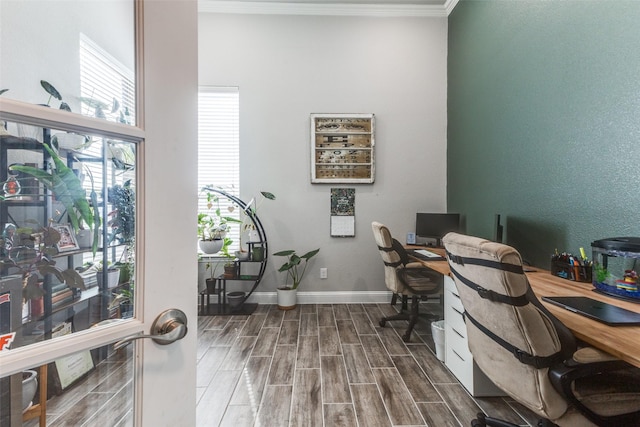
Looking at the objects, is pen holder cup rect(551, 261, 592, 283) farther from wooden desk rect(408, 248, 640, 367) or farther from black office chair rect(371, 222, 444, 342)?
black office chair rect(371, 222, 444, 342)

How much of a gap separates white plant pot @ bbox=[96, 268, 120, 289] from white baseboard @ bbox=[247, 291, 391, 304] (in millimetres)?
3067

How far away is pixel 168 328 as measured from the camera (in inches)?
25.5

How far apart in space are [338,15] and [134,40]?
3.64m

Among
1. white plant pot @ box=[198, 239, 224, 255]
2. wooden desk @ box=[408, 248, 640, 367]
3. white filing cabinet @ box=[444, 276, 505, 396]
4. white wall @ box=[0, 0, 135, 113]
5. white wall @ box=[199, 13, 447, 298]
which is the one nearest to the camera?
white wall @ box=[0, 0, 135, 113]

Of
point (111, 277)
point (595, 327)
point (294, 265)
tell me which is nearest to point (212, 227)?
point (294, 265)

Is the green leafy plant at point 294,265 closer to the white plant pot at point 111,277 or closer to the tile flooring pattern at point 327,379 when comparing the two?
the tile flooring pattern at point 327,379

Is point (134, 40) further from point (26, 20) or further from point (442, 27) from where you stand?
point (442, 27)

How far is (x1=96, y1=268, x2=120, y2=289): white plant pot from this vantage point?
60 centimetres

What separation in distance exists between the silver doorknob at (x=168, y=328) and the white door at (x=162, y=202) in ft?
0.04

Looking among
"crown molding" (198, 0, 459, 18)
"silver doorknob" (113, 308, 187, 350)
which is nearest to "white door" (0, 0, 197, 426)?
"silver doorknob" (113, 308, 187, 350)

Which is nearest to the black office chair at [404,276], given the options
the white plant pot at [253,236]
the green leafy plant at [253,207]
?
the green leafy plant at [253,207]

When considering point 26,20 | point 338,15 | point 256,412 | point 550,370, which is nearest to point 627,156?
point 550,370

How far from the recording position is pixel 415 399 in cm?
181

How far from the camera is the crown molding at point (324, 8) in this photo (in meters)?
3.45
